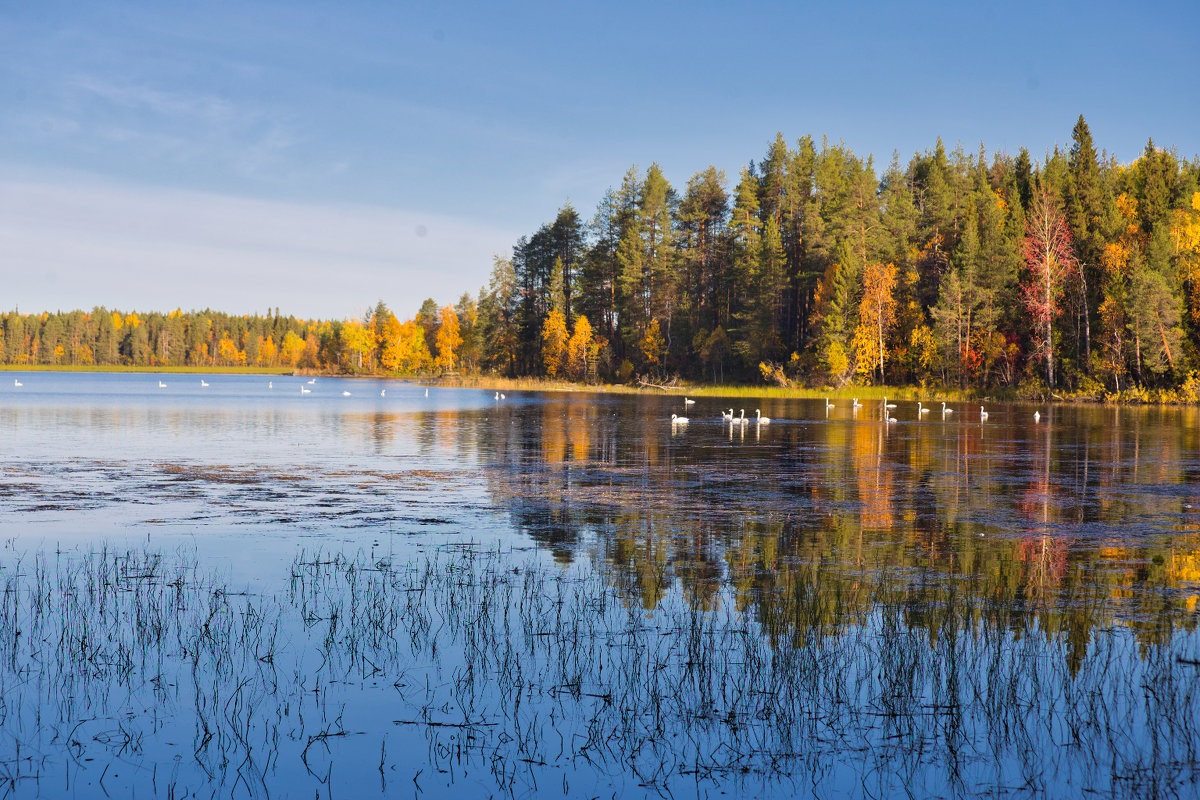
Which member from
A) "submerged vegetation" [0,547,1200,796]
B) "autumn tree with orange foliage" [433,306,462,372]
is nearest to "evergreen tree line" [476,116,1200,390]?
"autumn tree with orange foliage" [433,306,462,372]

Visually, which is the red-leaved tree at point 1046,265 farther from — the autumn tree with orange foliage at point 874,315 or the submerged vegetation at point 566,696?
the submerged vegetation at point 566,696

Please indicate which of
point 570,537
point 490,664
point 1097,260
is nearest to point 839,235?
point 1097,260

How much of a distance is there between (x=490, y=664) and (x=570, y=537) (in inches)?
262

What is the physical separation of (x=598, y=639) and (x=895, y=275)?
82.5 m

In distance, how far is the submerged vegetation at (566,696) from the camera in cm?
678

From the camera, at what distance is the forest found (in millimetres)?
68625

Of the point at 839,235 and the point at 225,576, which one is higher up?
the point at 839,235

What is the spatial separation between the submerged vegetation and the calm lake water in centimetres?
3

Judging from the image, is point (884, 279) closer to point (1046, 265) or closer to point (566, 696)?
point (1046, 265)

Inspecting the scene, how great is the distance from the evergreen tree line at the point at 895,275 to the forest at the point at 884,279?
217 mm

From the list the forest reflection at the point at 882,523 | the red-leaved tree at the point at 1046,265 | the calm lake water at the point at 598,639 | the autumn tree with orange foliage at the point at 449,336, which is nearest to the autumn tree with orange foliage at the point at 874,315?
the red-leaved tree at the point at 1046,265

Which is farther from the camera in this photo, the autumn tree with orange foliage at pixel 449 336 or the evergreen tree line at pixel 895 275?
A: the autumn tree with orange foliage at pixel 449 336

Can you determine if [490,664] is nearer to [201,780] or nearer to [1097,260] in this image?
[201,780]

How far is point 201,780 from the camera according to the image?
6703 mm
